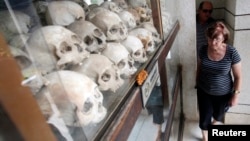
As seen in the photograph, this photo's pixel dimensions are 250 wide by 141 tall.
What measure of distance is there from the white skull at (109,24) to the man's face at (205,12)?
1.97 meters

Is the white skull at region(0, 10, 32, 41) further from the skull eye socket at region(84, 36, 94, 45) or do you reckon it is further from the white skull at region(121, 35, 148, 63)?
the white skull at region(121, 35, 148, 63)

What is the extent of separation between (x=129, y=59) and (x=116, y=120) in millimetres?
344

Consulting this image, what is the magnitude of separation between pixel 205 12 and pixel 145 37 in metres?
1.76

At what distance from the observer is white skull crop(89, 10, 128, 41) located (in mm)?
907

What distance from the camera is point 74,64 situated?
694mm

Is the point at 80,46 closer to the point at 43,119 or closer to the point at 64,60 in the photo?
the point at 64,60

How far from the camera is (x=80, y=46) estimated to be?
0.71 metres

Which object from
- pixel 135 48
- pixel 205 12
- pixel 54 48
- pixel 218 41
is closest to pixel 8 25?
pixel 54 48

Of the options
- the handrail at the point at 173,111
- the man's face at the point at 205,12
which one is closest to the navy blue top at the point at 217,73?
the handrail at the point at 173,111

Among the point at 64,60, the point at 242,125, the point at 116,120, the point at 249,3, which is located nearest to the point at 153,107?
the point at 116,120

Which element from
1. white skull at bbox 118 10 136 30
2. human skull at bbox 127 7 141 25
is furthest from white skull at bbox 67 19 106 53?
human skull at bbox 127 7 141 25

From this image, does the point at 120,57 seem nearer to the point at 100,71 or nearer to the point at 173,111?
the point at 100,71

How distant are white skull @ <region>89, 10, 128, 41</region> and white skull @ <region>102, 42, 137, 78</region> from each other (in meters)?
0.04

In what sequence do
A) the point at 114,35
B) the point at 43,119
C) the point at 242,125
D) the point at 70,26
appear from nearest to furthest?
the point at 43,119 → the point at 70,26 → the point at 114,35 → the point at 242,125
